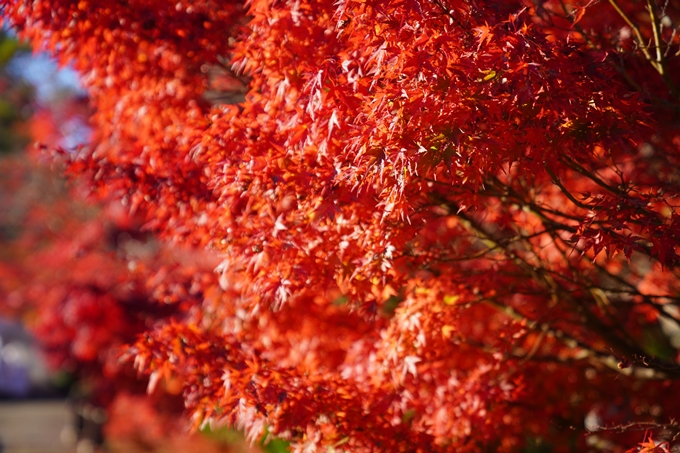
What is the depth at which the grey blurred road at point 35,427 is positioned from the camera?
13.4 meters

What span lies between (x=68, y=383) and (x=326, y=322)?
1983 cm

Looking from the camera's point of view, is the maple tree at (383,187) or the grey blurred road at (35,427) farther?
the grey blurred road at (35,427)

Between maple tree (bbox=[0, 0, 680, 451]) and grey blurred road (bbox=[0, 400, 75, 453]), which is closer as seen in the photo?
maple tree (bbox=[0, 0, 680, 451])

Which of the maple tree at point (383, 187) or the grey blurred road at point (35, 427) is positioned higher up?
the maple tree at point (383, 187)

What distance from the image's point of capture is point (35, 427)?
16.2m

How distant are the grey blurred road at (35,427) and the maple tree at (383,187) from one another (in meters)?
10.8

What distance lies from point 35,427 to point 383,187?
53.7 ft

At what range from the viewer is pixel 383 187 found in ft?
9.84

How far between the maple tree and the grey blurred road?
10.8 m

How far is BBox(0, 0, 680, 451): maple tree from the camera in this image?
2.64 m

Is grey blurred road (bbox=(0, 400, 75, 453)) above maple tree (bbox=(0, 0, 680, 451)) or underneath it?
underneath

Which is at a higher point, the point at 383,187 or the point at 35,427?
the point at 383,187

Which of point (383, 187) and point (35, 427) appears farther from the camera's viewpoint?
point (35, 427)

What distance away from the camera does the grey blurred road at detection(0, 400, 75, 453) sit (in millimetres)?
13445
